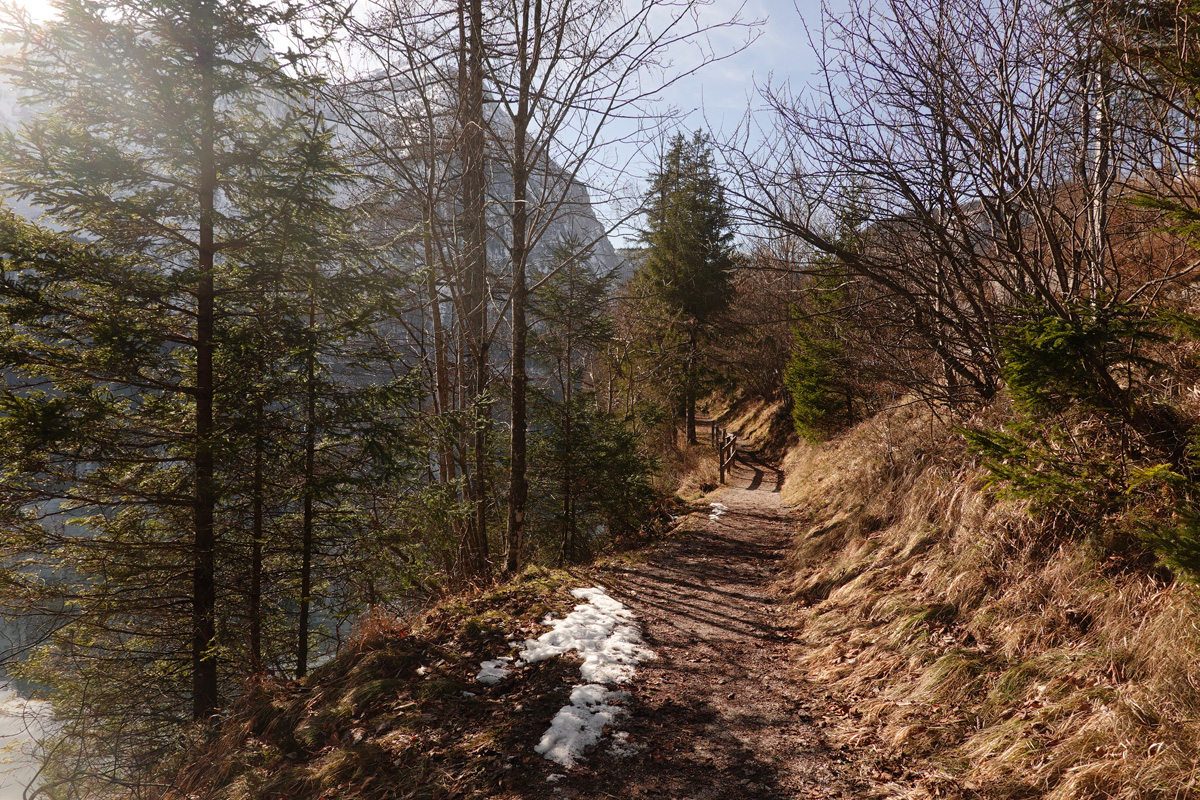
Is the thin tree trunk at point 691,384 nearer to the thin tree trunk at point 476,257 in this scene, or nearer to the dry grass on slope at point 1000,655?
the thin tree trunk at point 476,257

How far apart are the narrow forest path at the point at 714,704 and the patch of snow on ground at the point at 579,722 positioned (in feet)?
0.42

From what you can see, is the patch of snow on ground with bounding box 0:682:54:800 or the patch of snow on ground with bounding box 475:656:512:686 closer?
the patch of snow on ground with bounding box 475:656:512:686

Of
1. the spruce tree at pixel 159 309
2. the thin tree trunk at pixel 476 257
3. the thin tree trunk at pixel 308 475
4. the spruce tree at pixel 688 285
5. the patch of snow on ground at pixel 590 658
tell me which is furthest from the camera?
the spruce tree at pixel 688 285

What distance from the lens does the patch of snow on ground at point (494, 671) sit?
461cm

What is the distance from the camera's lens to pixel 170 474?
703 cm

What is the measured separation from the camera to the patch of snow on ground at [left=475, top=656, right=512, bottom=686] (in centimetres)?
461

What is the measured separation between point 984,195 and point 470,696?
6.09m

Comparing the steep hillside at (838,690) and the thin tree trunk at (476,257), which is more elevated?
the thin tree trunk at (476,257)

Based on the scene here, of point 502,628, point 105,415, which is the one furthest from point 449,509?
point 105,415

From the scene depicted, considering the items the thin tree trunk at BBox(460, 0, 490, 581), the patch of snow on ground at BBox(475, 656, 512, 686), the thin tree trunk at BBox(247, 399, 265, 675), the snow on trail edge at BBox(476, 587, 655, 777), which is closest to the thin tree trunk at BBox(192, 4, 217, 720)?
the thin tree trunk at BBox(247, 399, 265, 675)

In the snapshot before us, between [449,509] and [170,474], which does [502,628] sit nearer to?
[449,509]

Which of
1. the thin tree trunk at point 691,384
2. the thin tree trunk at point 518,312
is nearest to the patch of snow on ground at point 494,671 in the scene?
the thin tree trunk at point 518,312

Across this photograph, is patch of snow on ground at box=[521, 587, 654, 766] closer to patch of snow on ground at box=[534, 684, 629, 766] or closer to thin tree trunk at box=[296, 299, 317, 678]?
patch of snow on ground at box=[534, 684, 629, 766]

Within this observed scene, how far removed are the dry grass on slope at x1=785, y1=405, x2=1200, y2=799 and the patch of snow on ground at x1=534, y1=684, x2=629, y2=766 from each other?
1711 mm
